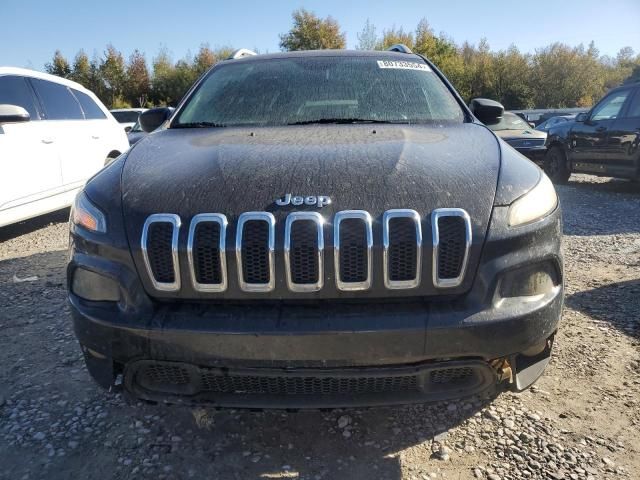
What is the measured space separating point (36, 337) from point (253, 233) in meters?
2.23

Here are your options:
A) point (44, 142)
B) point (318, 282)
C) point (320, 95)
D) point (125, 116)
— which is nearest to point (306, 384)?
point (318, 282)

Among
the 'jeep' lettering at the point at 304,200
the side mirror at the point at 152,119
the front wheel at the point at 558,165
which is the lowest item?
the front wheel at the point at 558,165

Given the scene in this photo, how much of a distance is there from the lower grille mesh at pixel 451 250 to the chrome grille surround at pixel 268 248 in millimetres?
565

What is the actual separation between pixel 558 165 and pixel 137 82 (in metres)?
35.5

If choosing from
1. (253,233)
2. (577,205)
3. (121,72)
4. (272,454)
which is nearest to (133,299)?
(253,233)

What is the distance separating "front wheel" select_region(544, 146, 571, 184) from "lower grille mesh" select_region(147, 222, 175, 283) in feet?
31.8

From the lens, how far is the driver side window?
8.45 meters

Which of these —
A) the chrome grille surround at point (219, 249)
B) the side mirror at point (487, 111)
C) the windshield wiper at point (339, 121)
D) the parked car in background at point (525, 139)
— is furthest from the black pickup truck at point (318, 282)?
the parked car in background at point (525, 139)

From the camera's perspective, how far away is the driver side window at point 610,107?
845 centimetres

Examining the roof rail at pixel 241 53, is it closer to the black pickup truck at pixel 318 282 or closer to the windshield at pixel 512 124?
the black pickup truck at pixel 318 282

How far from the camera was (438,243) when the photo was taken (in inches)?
69.9

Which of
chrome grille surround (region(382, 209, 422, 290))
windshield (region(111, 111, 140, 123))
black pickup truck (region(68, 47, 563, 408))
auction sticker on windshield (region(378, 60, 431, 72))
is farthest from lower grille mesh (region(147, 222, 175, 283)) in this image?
windshield (region(111, 111, 140, 123))

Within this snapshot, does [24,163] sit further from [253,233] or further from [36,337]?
[253,233]

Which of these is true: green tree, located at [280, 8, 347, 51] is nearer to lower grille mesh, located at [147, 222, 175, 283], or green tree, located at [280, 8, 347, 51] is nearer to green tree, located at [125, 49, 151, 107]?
green tree, located at [125, 49, 151, 107]
